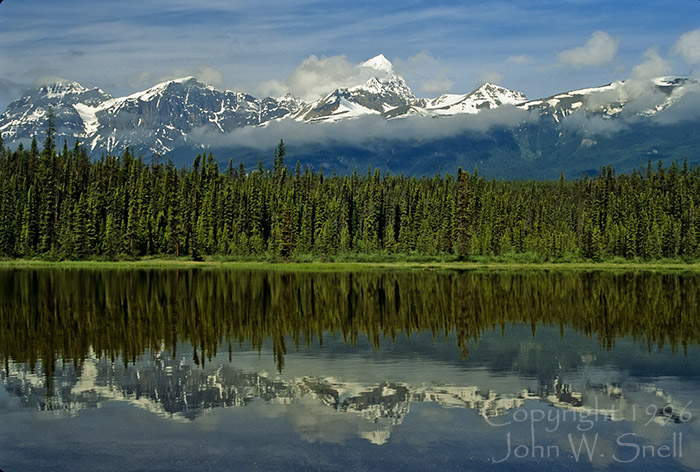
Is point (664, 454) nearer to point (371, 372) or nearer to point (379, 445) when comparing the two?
point (379, 445)

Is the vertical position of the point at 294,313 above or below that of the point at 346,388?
below

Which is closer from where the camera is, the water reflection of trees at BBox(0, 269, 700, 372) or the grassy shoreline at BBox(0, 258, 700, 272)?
the water reflection of trees at BBox(0, 269, 700, 372)

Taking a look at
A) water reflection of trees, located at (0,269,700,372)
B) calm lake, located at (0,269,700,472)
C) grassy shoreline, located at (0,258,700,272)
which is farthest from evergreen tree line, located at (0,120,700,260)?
calm lake, located at (0,269,700,472)

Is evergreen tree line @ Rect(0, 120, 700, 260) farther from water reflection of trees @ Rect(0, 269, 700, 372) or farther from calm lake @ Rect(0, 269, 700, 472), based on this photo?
calm lake @ Rect(0, 269, 700, 472)

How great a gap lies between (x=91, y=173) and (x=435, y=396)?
157 m

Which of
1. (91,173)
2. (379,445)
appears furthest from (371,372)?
(91,173)

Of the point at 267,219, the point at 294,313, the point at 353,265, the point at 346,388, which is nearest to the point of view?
the point at 346,388

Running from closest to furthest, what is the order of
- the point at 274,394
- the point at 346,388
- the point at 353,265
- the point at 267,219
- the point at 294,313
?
the point at 274,394
the point at 346,388
the point at 294,313
the point at 353,265
the point at 267,219

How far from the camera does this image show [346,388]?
27453 mm

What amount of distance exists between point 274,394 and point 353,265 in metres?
100

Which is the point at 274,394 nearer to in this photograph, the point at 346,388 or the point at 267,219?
the point at 346,388

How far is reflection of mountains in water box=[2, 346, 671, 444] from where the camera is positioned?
24672 millimetres

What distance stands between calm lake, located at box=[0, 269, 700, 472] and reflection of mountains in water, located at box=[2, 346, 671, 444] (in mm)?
104

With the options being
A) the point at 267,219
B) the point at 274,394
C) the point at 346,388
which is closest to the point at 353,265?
the point at 267,219
